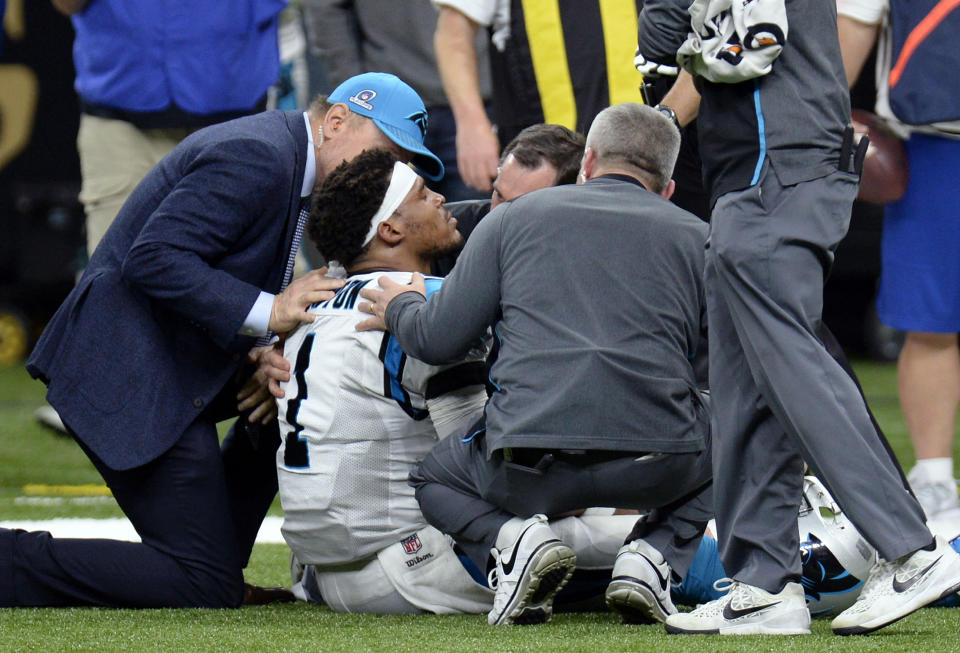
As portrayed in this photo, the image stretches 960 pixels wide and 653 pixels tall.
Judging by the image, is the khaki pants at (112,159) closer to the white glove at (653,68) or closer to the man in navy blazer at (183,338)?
the man in navy blazer at (183,338)

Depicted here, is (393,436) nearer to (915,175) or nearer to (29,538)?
(29,538)

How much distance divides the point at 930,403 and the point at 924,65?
94cm

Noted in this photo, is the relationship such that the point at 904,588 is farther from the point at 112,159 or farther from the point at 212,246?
the point at 112,159

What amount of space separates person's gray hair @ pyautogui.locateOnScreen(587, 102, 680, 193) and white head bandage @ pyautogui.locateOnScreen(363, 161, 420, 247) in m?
0.43


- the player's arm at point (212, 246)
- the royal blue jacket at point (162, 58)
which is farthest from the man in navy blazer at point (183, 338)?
the royal blue jacket at point (162, 58)

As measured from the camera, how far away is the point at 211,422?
3.59 meters

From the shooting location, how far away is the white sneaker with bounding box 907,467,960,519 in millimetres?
4406

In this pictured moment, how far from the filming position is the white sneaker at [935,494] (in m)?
4.41

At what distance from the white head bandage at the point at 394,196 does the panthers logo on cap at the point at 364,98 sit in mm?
261

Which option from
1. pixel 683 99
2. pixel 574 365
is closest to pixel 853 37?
pixel 683 99

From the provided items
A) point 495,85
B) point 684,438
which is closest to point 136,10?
point 495,85

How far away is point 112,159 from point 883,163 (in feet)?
8.24

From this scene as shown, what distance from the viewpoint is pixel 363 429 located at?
3.25m

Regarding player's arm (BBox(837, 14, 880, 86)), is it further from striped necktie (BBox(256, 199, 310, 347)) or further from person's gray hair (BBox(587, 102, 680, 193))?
striped necktie (BBox(256, 199, 310, 347))
